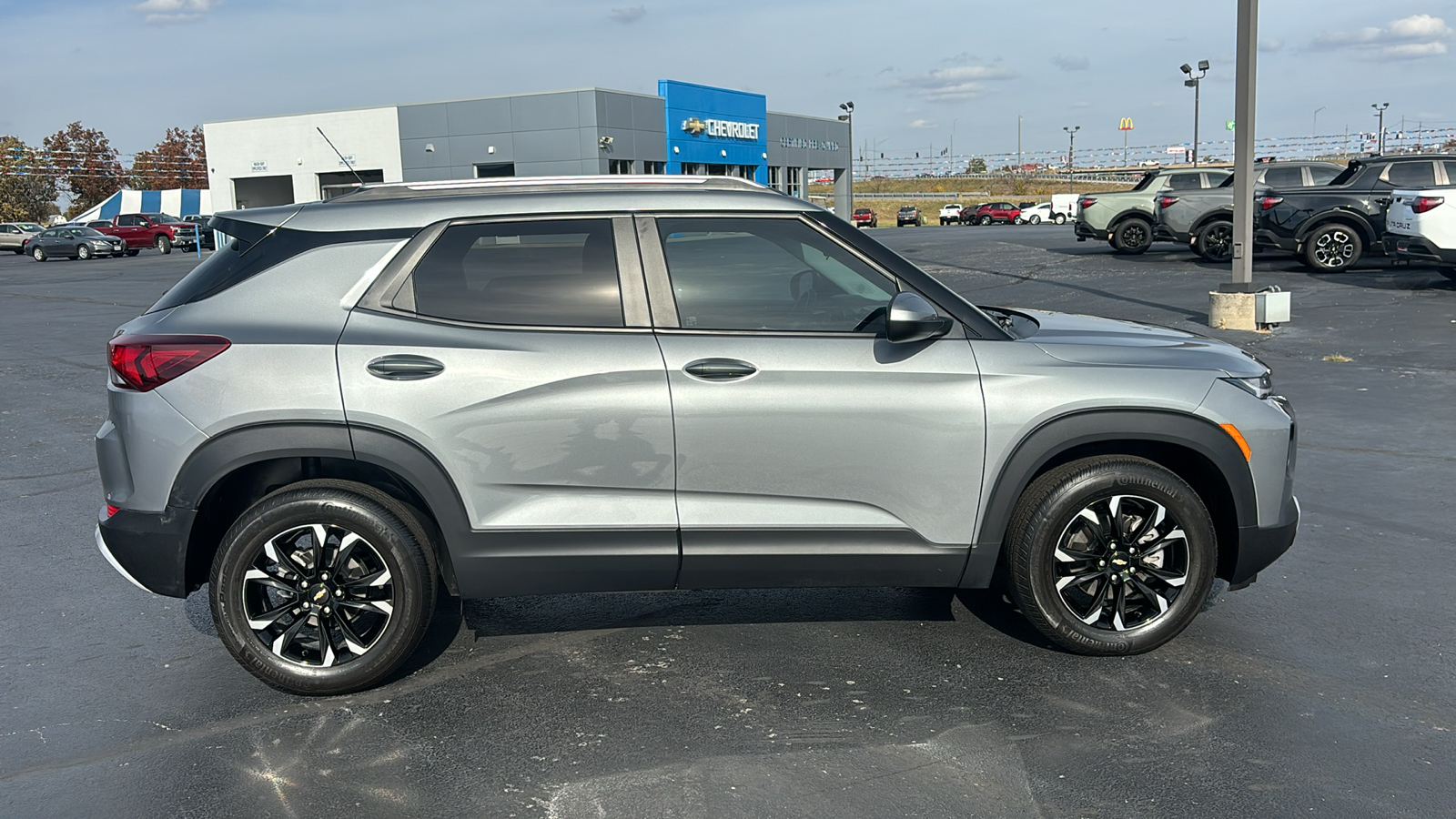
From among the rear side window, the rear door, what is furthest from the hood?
the rear side window

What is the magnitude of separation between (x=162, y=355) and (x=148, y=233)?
178 feet

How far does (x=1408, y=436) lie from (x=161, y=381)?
25.9 ft

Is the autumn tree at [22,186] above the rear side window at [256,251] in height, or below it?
above

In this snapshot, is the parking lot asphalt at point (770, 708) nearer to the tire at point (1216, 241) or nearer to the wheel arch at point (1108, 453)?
the wheel arch at point (1108, 453)

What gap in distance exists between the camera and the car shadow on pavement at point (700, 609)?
495cm

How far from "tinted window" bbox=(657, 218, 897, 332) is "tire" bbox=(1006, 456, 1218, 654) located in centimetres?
94

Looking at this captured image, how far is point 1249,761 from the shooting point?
3.62m

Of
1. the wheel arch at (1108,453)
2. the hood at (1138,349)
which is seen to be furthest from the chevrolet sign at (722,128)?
the wheel arch at (1108,453)

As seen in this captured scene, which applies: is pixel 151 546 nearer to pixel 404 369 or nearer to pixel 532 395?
pixel 404 369

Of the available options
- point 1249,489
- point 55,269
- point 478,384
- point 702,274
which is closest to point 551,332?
point 478,384

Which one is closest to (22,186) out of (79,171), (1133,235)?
(79,171)

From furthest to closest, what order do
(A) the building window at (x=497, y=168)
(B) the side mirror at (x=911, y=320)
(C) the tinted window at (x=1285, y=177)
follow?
(A) the building window at (x=497, y=168) → (C) the tinted window at (x=1285, y=177) → (B) the side mirror at (x=911, y=320)

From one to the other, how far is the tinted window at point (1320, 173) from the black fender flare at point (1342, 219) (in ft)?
10.8

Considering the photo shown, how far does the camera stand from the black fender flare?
65.3ft
